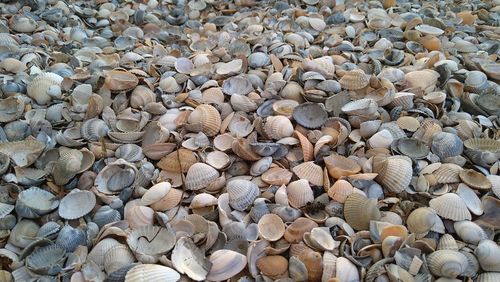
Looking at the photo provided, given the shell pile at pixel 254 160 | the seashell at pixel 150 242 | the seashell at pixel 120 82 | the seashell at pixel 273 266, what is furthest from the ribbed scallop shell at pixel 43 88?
the seashell at pixel 273 266

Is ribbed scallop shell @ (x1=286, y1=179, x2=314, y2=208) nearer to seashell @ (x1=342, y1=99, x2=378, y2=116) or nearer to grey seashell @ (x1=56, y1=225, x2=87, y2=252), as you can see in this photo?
seashell @ (x1=342, y1=99, x2=378, y2=116)

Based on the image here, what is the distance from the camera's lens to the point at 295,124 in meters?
1.97

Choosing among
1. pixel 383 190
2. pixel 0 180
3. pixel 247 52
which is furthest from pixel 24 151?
pixel 383 190

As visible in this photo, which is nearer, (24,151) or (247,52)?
(24,151)

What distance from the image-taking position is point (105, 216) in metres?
1.66

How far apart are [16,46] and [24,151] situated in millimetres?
971

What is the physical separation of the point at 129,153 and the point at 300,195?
0.67 m

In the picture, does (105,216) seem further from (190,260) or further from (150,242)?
(190,260)

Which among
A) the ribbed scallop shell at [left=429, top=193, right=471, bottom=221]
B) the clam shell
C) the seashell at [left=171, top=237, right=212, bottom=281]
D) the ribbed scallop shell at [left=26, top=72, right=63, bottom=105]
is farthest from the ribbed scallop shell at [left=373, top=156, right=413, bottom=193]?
the ribbed scallop shell at [left=26, top=72, right=63, bottom=105]

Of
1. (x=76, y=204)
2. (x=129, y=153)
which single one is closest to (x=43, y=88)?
(x=129, y=153)

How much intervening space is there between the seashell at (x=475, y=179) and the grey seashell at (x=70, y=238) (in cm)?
132

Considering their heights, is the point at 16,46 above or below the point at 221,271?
above

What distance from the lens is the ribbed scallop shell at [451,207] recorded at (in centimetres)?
163

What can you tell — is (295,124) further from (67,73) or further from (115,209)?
(67,73)
